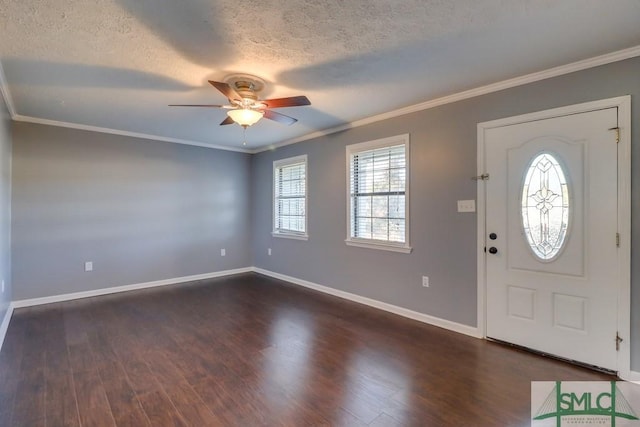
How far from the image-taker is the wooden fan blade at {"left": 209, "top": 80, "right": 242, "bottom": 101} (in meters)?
2.33

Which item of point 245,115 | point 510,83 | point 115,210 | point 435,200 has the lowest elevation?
point 115,210

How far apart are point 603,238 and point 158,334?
399cm

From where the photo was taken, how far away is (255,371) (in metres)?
2.40

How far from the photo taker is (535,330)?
8.90ft

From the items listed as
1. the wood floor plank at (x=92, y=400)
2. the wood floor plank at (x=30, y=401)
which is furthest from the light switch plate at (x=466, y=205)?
the wood floor plank at (x=30, y=401)

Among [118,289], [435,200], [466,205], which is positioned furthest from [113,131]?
[466,205]

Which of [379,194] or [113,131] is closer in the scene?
[379,194]

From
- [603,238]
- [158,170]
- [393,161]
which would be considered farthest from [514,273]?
[158,170]

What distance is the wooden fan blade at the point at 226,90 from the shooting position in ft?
7.65

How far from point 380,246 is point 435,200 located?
35.5 inches

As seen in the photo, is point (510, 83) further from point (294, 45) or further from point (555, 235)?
point (294, 45)

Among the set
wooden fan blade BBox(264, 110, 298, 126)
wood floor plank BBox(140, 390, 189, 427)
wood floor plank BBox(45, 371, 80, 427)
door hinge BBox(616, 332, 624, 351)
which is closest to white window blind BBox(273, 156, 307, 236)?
wooden fan blade BBox(264, 110, 298, 126)

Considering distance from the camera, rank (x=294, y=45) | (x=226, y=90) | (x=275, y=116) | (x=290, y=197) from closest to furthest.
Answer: (x=294, y=45)
(x=226, y=90)
(x=275, y=116)
(x=290, y=197)

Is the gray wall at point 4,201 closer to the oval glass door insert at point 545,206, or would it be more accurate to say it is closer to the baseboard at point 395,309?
the baseboard at point 395,309
